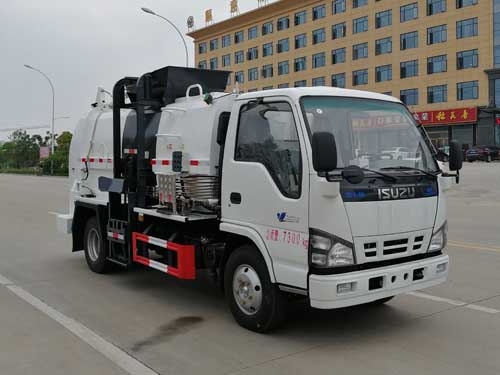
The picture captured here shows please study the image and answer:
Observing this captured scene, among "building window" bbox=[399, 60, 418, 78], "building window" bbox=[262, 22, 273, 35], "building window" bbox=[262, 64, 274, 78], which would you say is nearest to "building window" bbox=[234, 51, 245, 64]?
"building window" bbox=[262, 64, 274, 78]

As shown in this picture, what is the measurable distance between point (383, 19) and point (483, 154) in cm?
2333

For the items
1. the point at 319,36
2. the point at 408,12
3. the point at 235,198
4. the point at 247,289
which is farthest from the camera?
the point at 319,36

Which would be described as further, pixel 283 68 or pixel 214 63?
pixel 214 63

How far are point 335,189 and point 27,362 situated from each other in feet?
9.60

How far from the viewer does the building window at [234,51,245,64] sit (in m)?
81.5

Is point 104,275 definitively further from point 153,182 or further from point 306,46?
point 306,46

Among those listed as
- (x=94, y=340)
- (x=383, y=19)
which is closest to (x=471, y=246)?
(x=94, y=340)

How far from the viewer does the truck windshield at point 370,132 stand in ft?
16.5

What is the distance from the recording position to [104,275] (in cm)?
805

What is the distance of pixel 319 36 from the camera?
70.4 metres

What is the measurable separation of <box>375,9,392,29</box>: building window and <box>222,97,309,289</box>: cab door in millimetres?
61543

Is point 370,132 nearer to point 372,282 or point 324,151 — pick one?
point 324,151

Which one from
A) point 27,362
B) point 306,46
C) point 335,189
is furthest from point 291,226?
point 306,46

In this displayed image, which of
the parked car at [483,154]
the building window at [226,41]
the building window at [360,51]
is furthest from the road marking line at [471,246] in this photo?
the building window at [226,41]
